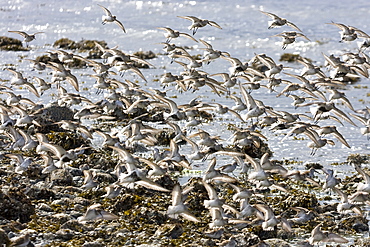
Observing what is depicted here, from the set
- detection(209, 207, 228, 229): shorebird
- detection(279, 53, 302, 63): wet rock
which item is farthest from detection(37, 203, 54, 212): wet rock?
detection(279, 53, 302, 63): wet rock

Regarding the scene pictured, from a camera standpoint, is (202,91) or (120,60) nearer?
(120,60)

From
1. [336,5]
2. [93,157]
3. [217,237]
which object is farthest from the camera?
[336,5]

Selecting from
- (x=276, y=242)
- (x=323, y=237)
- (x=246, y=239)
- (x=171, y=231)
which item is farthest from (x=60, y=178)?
(x=323, y=237)

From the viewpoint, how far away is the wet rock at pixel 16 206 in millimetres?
10531

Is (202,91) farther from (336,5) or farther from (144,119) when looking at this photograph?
(336,5)

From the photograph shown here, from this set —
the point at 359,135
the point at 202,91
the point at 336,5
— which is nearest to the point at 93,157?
the point at 359,135

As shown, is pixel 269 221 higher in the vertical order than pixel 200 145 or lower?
higher

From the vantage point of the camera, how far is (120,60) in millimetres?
→ 17125

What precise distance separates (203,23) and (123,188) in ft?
22.6

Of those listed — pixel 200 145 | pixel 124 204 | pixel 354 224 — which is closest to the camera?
pixel 354 224

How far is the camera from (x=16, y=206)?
10.7m

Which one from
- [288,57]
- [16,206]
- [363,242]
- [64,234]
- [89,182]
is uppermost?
[16,206]

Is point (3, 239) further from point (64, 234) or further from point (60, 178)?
point (60, 178)

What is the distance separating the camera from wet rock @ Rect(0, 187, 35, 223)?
10.5 metres
